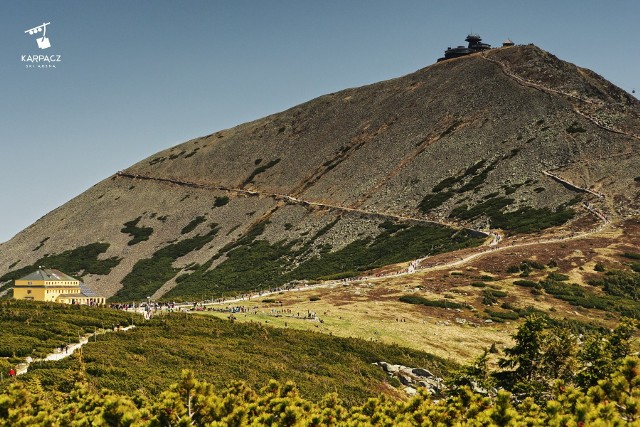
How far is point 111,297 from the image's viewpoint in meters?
109

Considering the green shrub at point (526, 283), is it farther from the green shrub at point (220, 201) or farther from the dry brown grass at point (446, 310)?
the green shrub at point (220, 201)

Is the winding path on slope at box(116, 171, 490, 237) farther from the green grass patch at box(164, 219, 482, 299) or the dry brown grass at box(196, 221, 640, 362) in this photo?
the dry brown grass at box(196, 221, 640, 362)

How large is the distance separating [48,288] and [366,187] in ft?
241

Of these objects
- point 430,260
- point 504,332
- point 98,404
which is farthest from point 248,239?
point 98,404

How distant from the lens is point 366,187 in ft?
406

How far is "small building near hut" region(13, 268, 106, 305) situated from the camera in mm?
62963

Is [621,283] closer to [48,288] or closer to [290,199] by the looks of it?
[48,288]

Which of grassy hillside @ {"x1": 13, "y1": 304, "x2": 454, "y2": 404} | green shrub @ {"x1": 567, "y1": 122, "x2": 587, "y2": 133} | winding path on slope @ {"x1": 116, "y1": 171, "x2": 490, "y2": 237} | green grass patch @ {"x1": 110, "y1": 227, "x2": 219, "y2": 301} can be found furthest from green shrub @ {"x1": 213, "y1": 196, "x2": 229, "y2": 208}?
grassy hillside @ {"x1": 13, "y1": 304, "x2": 454, "y2": 404}

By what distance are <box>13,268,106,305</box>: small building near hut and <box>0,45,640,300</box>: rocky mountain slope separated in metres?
26.9

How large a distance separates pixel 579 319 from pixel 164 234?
10021cm

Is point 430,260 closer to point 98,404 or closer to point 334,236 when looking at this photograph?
point 334,236

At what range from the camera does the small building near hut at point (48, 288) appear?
63.0 meters

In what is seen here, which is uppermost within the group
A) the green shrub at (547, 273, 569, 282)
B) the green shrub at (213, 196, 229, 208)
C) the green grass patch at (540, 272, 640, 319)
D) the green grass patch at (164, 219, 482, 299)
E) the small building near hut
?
the green shrub at (213, 196, 229, 208)

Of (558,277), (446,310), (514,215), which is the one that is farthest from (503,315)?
(514,215)
